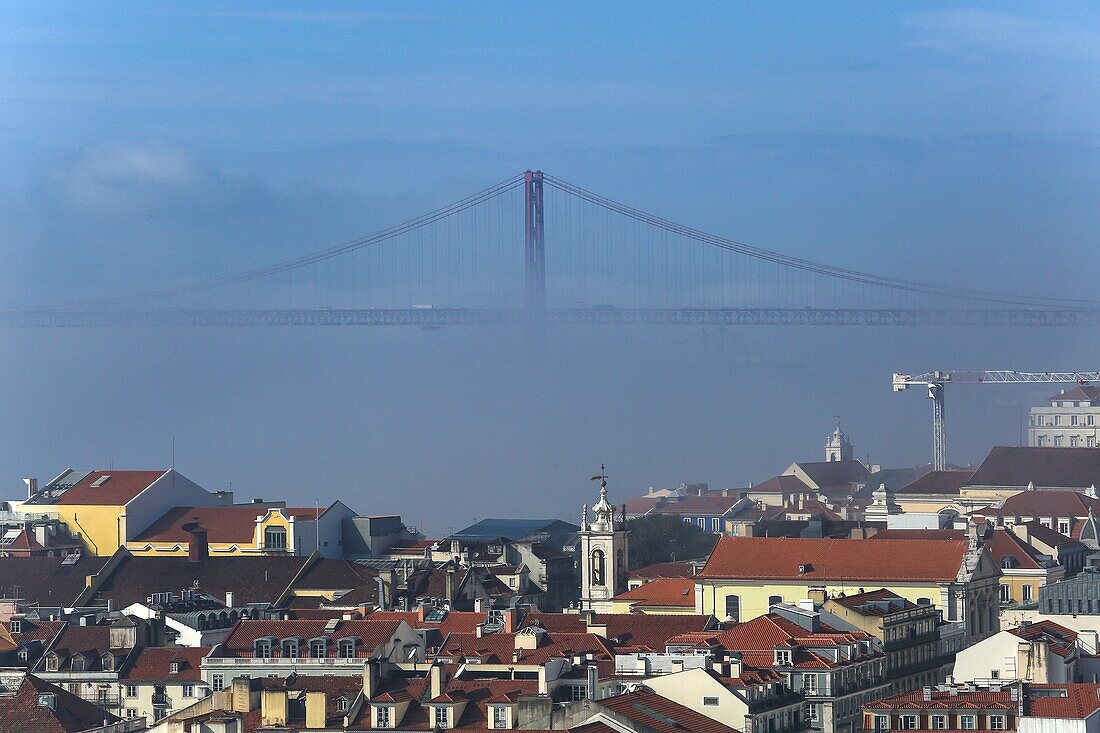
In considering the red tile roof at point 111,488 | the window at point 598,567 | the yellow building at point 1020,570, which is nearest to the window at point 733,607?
the window at point 598,567

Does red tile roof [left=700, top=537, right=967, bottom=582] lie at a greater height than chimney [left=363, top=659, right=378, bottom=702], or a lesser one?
greater

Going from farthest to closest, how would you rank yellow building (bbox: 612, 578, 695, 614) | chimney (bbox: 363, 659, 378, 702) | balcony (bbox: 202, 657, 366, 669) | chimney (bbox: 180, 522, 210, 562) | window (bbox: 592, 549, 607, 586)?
chimney (bbox: 180, 522, 210, 562) → window (bbox: 592, 549, 607, 586) → yellow building (bbox: 612, 578, 695, 614) → balcony (bbox: 202, 657, 366, 669) → chimney (bbox: 363, 659, 378, 702)

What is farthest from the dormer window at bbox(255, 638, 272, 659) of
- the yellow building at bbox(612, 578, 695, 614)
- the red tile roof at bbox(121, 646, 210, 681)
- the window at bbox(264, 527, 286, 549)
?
the window at bbox(264, 527, 286, 549)

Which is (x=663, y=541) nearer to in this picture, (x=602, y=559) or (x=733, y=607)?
(x=602, y=559)

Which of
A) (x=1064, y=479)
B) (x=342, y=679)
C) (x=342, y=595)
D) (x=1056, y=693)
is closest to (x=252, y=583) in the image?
(x=342, y=595)

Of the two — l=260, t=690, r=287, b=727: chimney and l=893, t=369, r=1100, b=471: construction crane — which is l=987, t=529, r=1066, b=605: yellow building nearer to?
l=260, t=690, r=287, b=727: chimney

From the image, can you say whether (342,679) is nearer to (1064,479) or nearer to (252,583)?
(252,583)
